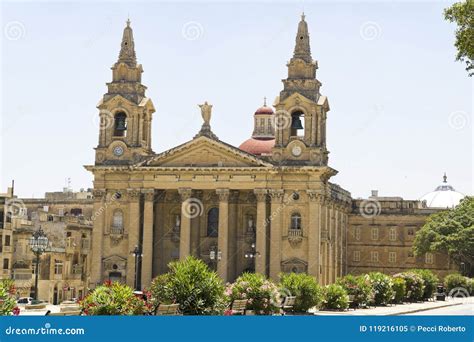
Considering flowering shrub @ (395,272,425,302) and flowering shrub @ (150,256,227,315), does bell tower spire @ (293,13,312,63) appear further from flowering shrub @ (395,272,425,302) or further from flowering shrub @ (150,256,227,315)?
flowering shrub @ (150,256,227,315)

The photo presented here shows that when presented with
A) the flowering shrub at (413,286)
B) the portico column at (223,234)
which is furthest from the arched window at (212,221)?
the flowering shrub at (413,286)

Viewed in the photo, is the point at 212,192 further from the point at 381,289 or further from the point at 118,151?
the point at 381,289

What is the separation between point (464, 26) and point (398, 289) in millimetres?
29579

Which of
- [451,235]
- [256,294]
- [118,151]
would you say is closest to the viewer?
[256,294]

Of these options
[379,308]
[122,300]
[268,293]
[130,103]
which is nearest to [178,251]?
[130,103]

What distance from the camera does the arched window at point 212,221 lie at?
3319 inches

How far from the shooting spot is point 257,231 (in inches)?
3130

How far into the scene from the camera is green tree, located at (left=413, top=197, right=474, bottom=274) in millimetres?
93562

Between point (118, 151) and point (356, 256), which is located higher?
point (118, 151)

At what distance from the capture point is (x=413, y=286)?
6134 centimetres

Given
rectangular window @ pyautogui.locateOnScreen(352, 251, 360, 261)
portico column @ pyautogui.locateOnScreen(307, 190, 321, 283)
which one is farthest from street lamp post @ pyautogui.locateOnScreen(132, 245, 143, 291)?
rectangular window @ pyautogui.locateOnScreen(352, 251, 360, 261)

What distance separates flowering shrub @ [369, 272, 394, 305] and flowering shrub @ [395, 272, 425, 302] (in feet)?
21.8

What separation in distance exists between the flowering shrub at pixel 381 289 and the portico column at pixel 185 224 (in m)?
28.9

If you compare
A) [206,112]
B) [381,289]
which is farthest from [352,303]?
[206,112]
